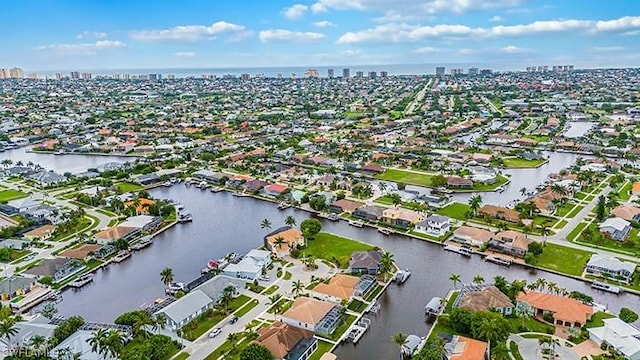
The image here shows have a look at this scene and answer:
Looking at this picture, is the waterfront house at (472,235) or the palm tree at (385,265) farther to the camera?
the waterfront house at (472,235)

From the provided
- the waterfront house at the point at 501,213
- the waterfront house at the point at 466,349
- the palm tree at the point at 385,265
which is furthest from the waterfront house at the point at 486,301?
the waterfront house at the point at 501,213

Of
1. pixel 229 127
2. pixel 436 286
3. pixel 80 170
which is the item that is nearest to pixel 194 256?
pixel 436 286

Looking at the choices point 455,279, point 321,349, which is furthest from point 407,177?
point 321,349

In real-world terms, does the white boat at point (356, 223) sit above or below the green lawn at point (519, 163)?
below

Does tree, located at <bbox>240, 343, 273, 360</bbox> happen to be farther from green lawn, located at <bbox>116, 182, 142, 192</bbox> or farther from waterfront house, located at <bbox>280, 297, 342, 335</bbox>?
green lawn, located at <bbox>116, 182, 142, 192</bbox>

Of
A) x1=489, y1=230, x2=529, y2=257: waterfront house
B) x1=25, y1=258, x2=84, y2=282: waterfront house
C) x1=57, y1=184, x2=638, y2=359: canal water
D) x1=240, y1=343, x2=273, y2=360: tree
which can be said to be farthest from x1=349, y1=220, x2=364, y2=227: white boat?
x1=25, y1=258, x2=84, y2=282: waterfront house

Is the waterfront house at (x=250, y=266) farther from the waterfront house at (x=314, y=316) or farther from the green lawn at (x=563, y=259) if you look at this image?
the green lawn at (x=563, y=259)

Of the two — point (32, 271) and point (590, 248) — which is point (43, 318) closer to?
point (32, 271)

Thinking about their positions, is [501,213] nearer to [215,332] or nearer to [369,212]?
[369,212]
